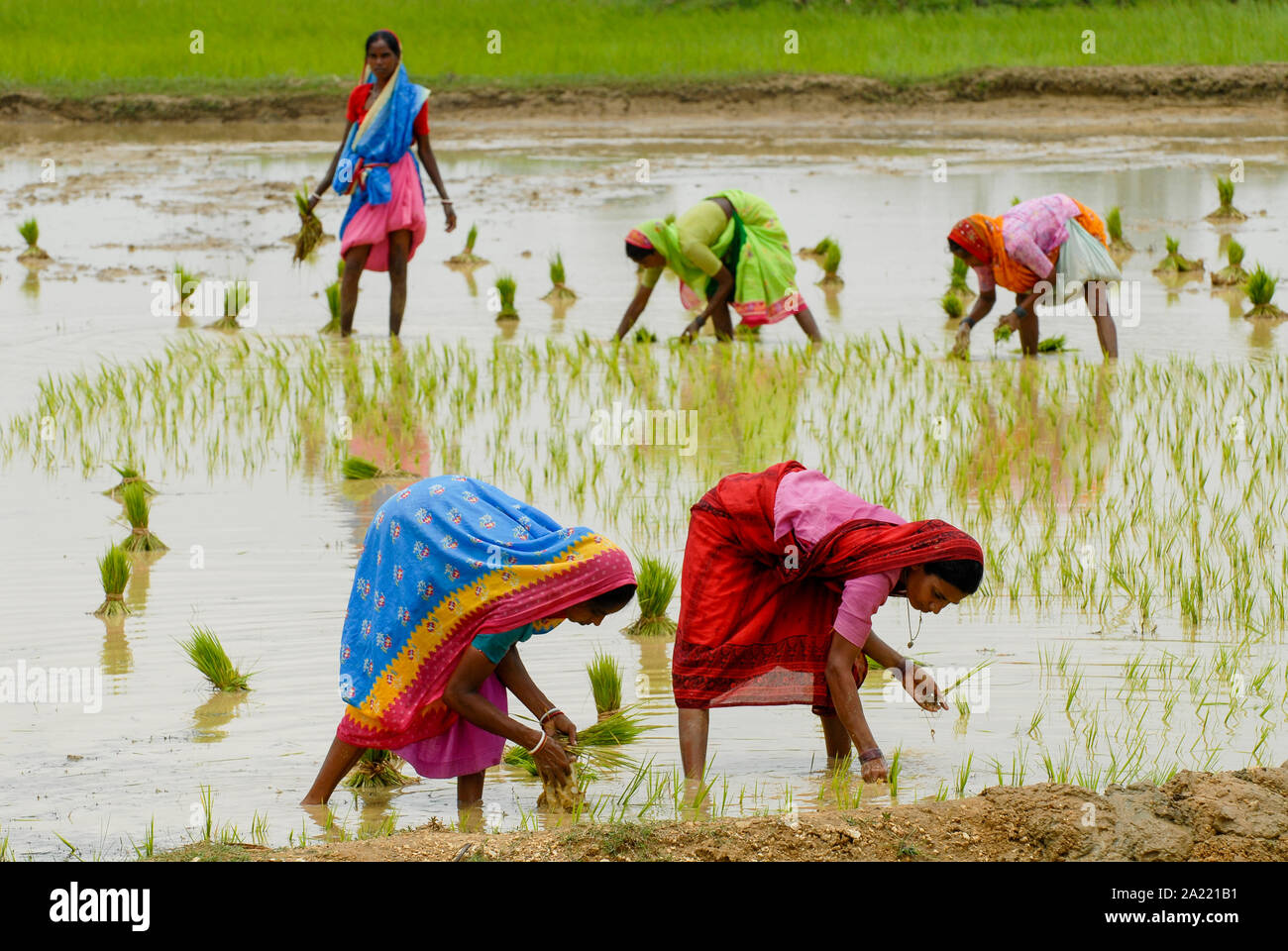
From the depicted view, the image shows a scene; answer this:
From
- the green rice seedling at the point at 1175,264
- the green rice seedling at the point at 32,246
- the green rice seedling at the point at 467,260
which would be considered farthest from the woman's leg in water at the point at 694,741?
the green rice seedling at the point at 32,246

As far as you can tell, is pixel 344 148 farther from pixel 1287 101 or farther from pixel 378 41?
pixel 1287 101

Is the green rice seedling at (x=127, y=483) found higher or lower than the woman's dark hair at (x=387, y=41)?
lower

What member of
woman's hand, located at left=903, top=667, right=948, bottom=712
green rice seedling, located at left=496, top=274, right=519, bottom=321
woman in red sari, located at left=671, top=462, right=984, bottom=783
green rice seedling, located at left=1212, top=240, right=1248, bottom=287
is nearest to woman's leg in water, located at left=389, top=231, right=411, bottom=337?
green rice seedling, located at left=496, top=274, right=519, bottom=321

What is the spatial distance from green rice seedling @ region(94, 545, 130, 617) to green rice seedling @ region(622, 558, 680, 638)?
1.41 m

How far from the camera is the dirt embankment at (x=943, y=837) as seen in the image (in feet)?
10.1

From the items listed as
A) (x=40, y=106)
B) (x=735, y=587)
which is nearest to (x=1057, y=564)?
(x=735, y=587)

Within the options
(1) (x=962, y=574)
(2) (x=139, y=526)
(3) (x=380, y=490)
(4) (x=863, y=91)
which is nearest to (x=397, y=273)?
(3) (x=380, y=490)

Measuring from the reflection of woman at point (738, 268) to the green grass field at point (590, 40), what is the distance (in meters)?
13.7

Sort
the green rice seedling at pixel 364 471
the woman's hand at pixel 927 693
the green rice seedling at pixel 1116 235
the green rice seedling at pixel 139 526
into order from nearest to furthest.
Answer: the woman's hand at pixel 927 693
the green rice seedling at pixel 139 526
the green rice seedling at pixel 364 471
the green rice seedling at pixel 1116 235

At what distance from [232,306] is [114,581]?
15.6ft

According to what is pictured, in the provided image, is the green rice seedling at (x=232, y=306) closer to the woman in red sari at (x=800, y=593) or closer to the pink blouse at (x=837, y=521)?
the woman in red sari at (x=800, y=593)

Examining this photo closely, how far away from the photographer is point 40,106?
20.1 metres

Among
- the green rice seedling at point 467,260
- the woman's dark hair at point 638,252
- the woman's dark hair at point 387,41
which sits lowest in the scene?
the green rice seedling at point 467,260

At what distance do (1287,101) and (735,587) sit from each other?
19.7 m
